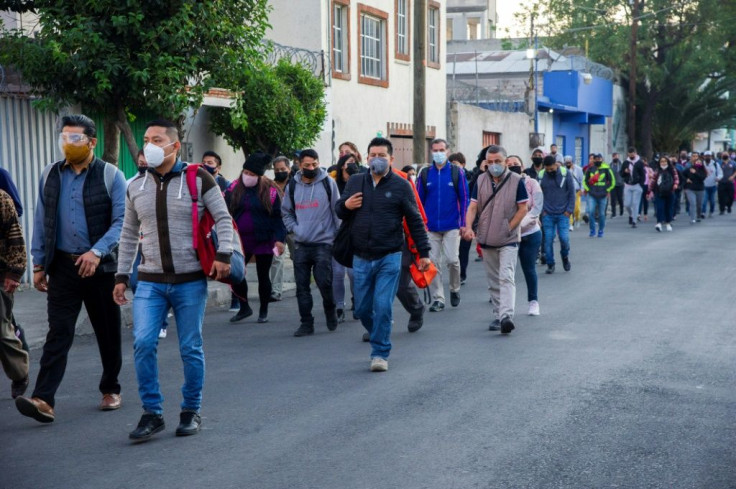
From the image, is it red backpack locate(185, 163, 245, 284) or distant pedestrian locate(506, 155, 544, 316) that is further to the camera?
distant pedestrian locate(506, 155, 544, 316)

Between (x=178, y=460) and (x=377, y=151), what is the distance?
11.6 ft

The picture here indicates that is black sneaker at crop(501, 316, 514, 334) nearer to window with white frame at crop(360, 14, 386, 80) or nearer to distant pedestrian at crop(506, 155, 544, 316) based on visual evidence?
distant pedestrian at crop(506, 155, 544, 316)

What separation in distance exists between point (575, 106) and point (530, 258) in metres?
29.8

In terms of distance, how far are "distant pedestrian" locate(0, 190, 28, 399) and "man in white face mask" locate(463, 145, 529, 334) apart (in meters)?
4.73

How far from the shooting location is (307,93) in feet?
60.6

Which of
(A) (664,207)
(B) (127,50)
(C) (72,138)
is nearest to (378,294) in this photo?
(C) (72,138)

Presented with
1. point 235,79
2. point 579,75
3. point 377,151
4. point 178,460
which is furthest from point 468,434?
point 579,75

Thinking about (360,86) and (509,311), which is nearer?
(509,311)

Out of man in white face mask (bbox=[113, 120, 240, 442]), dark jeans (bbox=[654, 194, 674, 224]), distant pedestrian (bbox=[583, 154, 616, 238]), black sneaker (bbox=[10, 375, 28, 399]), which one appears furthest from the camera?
dark jeans (bbox=[654, 194, 674, 224])

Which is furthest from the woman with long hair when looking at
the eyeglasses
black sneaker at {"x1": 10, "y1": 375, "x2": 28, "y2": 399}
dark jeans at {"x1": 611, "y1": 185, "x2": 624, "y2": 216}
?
dark jeans at {"x1": 611, "y1": 185, "x2": 624, "y2": 216}

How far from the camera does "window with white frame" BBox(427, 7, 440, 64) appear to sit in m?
27.2

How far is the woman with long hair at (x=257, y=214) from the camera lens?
10.9m

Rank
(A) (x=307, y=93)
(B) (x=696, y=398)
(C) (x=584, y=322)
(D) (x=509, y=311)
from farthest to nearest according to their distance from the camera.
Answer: (A) (x=307, y=93) < (C) (x=584, y=322) < (D) (x=509, y=311) < (B) (x=696, y=398)

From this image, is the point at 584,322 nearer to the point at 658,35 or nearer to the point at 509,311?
the point at 509,311
